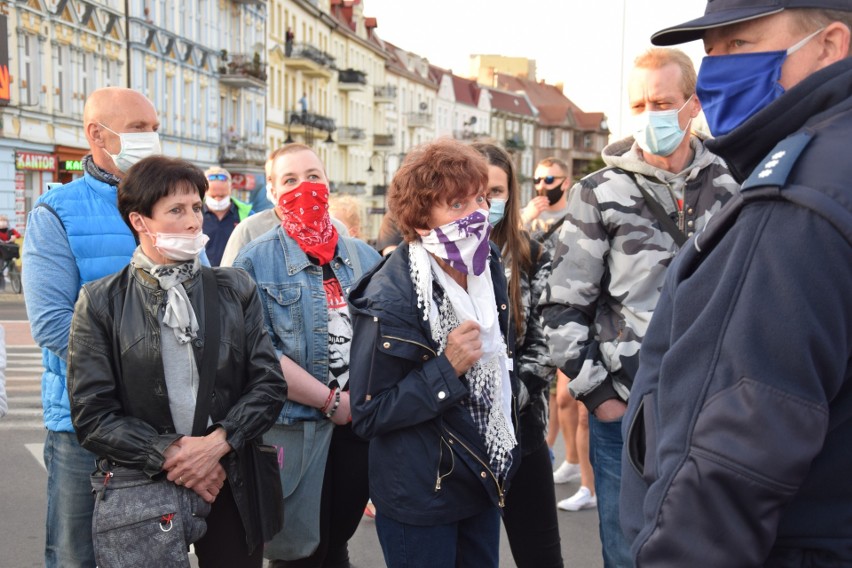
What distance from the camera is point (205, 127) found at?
130 feet

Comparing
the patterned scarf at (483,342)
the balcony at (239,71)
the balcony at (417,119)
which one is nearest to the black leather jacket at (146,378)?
the patterned scarf at (483,342)

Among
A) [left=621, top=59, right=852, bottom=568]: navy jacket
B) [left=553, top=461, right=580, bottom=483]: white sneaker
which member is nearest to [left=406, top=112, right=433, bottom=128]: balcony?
[left=553, top=461, right=580, bottom=483]: white sneaker

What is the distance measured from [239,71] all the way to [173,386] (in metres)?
39.9

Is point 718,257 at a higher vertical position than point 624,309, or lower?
higher

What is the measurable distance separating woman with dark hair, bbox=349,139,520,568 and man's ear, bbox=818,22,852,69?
1.66 m

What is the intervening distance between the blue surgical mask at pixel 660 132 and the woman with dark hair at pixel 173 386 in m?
1.67

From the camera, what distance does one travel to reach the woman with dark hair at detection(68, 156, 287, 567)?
3180 millimetres

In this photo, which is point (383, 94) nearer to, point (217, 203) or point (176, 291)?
point (217, 203)

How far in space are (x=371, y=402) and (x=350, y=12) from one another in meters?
67.8

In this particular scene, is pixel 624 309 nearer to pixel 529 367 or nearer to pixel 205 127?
pixel 529 367

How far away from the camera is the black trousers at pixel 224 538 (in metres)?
3.40

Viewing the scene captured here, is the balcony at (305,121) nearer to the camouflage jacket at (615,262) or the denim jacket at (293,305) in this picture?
the denim jacket at (293,305)

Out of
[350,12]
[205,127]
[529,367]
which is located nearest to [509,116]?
[350,12]

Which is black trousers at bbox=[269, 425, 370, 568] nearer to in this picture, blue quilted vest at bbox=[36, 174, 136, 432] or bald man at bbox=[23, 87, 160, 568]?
bald man at bbox=[23, 87, 160, 568]
